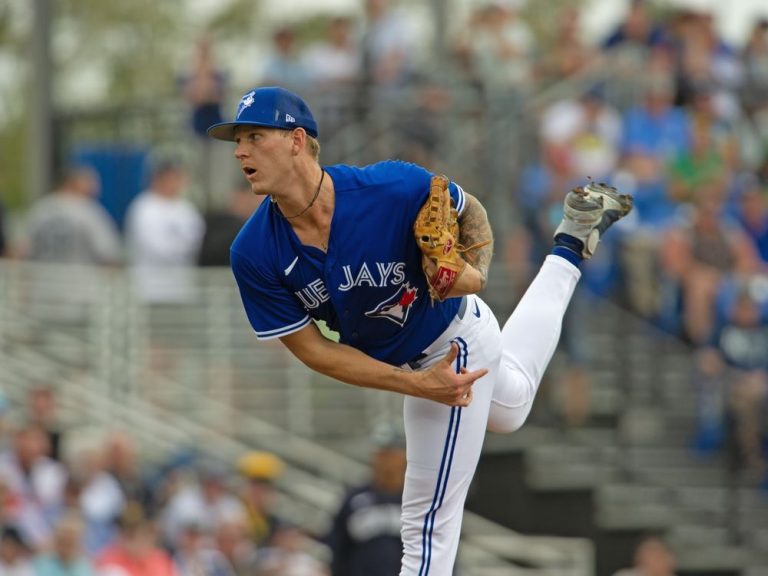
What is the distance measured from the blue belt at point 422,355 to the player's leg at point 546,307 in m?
0.39

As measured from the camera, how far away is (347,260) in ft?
25.2

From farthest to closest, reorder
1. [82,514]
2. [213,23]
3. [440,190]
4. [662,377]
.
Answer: [213,23], [662,377], [82,514], [440,190]

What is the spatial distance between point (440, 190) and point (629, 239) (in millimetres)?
7518

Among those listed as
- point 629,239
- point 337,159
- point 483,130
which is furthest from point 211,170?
point 629,239

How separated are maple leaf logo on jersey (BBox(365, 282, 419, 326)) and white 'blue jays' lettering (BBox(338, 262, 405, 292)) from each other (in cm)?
9

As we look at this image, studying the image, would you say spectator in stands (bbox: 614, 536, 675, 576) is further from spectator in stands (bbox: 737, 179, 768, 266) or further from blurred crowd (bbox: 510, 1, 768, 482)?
spectator in stands (bbox: 737, 179, 768, 266)

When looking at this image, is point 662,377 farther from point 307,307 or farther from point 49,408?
point 307,307

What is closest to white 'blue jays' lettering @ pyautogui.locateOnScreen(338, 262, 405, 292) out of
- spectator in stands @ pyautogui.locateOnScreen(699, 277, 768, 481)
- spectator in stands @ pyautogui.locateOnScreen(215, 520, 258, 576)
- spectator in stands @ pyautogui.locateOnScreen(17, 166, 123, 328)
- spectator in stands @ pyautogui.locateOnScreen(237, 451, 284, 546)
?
spectator in stands @ pyautogui.locateOnScreen(215, 520, 258, 576)

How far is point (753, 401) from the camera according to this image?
14.2 metres

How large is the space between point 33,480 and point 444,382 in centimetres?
649

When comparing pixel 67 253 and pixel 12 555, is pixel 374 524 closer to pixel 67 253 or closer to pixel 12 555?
pixel 12 555

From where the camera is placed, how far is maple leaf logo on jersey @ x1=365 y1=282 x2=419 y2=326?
7.83 metres

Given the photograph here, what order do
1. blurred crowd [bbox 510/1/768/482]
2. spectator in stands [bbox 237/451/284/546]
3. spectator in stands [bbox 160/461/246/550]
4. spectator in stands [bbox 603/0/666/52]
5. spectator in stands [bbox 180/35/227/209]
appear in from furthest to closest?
spectator in stands [bbox 603/0/666/52] → spectator in stands [bbox 180/35/227/209] → blurred crowd [bbox 510/1/768/482] → spectator in stands [bbox 237/451/284/546] → spectator in stands [bbox 160/461/246/550]

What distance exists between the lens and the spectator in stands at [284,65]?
53.9 feet
